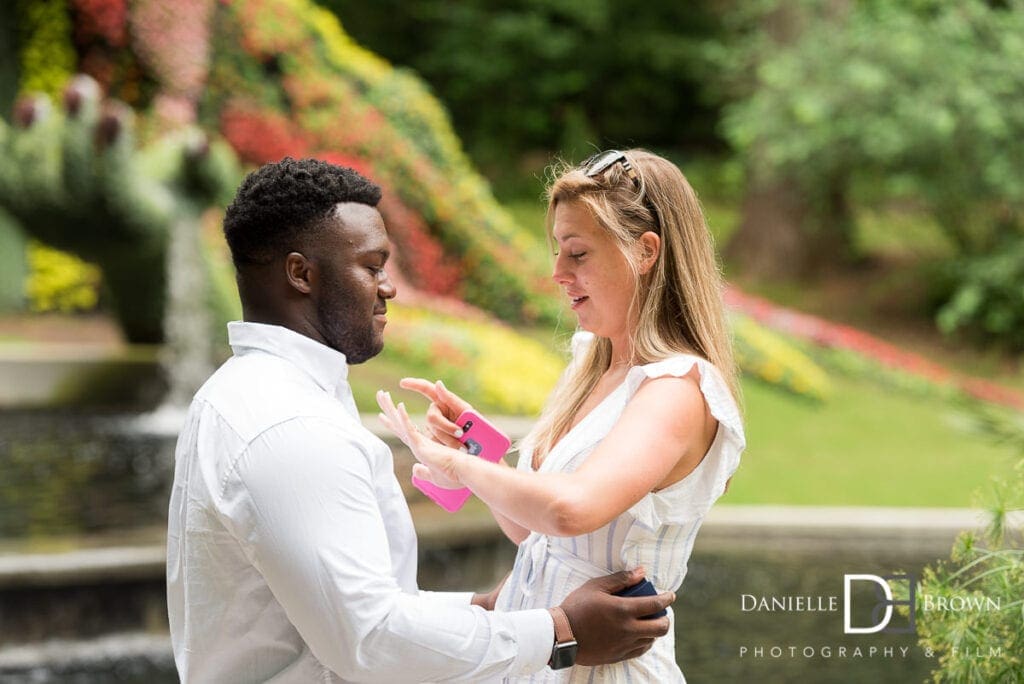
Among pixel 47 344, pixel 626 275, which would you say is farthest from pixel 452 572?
pixel 47 344

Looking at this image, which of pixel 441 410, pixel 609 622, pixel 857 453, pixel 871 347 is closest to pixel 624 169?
pixel 441 410

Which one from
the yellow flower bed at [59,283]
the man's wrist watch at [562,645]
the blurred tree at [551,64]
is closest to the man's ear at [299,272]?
the man's wrist watch at [562,645]

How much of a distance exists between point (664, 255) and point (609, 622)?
23.2 inches

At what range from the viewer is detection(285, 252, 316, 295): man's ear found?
1.82 metres

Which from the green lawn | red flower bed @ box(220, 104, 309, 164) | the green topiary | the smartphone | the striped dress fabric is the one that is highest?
red flower bed @ box(220, 104, 309, 164)

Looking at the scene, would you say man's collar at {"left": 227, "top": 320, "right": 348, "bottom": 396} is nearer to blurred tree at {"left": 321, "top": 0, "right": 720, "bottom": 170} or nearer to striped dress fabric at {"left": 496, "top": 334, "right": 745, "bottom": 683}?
striped dress fabric at {"left": 496, "top": 334, "right": 745, "bottom": 683}

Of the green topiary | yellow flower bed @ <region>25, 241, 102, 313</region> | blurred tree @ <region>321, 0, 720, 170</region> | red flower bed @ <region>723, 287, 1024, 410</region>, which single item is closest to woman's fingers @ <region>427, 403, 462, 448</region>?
the green topiary

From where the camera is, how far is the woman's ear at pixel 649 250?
6.93 feet

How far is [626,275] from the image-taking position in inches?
83.7

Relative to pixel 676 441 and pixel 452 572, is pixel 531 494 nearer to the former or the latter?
pixel 676 441

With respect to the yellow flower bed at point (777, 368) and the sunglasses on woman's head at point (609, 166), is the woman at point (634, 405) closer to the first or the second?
the sunglasses on woman's head at point (609, 166)

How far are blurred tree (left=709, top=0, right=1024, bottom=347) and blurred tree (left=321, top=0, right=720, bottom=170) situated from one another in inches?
126

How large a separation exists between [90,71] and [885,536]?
8.58m

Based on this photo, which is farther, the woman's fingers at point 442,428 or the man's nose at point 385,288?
the woman's fingers at point 442,428
